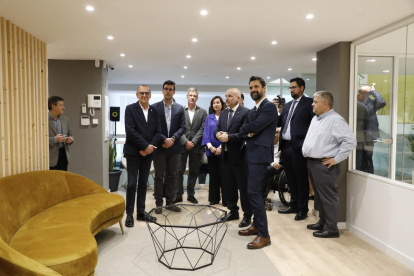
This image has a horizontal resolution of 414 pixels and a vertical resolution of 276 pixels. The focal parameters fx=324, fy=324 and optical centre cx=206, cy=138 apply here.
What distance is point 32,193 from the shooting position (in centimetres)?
303

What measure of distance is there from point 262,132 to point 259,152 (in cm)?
21

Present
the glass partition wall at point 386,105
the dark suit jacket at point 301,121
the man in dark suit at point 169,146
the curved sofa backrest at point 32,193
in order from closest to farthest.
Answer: the curved sofa backrest at point 32,193, the glass partition wall at point 386,105, the dark suit jacket at point 301,121, the man in dark suit at point 169,146

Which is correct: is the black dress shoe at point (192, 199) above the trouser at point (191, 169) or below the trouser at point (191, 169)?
below

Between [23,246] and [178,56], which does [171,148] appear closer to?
[178,56]

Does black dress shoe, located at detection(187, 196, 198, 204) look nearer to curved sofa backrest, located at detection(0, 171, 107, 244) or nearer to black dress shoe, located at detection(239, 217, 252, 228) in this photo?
black dress shoe, located at detection(239, 217, 252, 228)

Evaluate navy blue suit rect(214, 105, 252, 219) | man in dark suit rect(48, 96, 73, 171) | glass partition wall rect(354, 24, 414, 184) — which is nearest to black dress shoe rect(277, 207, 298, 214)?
navy blue suit rect(214, 105, 252, 219)

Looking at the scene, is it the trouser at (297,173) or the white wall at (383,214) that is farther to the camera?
the trouser at (297,173)

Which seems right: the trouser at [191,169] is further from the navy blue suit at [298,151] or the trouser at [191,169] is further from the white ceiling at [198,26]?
the white ceiling at [198,26]

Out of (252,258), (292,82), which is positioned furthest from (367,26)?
(252,258)

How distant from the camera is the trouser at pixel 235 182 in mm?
3807

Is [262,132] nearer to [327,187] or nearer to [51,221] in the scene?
[327,187]

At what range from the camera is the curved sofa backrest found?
2.51 m

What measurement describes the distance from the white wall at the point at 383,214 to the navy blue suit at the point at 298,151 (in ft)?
1.84

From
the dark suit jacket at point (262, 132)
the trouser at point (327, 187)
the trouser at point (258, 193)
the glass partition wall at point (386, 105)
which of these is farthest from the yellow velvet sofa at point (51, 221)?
the glass partition wall at point (386, 105)
